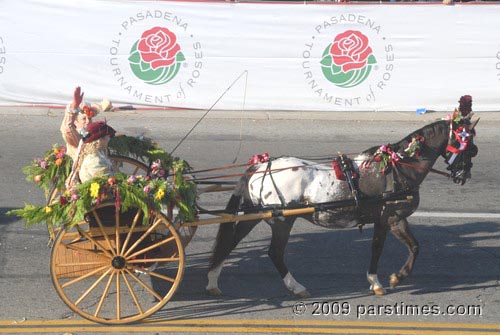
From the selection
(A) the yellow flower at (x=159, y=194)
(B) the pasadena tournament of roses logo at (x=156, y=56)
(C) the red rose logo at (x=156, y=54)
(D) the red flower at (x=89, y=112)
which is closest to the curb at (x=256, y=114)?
(B) the pasadena tournament of roses logo at (x=156, y=56)

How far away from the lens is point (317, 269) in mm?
8750

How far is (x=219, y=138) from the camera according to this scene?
14.1m

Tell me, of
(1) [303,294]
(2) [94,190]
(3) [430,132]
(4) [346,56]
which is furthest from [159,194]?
(4) [346,56]

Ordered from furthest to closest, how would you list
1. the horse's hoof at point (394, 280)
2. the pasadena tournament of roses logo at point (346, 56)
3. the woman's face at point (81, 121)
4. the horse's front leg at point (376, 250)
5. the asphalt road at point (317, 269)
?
the pasadena tournament of roses logo at point (346, 56) < the woman's face at point (81, 121) < the horse's hoof at point (394, 280) < the horse's front leg at point (376, 250) < the asphalt road at point (317, 269)

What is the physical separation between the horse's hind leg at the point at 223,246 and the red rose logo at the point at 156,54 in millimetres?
8035

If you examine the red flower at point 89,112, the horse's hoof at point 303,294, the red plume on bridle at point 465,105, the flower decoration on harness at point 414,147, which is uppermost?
the red plume on bridle at point 465,105

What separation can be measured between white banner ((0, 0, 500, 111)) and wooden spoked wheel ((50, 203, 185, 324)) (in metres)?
7.94

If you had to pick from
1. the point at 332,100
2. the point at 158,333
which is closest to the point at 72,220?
the point at 158,333

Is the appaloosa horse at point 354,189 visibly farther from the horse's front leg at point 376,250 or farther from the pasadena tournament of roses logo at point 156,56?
the pasadena tournament of roses logo at point 156,56

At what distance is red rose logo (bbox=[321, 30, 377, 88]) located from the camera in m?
15.7

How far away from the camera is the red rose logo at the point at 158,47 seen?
15.5 metres

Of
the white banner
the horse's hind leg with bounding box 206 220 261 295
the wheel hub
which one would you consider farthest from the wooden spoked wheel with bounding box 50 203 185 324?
the white banner

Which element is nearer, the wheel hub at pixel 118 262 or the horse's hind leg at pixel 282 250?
the wheel hub at pixel 118 262

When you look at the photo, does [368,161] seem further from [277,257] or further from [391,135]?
[391,135]
